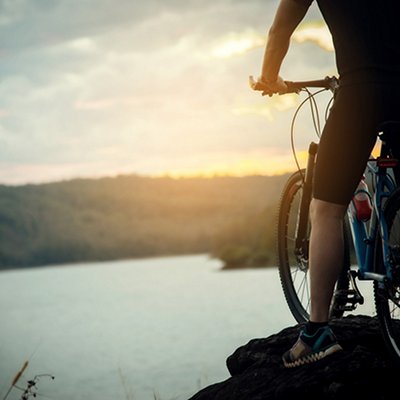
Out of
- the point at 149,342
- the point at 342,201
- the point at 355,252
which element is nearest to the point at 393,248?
the point at 342,201

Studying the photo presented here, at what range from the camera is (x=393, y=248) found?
3805 millimetres

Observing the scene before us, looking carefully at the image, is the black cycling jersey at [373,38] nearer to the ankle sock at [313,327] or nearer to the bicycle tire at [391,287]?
the bicycle tire at [391,287]

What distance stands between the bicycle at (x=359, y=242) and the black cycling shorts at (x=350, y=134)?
84 mm

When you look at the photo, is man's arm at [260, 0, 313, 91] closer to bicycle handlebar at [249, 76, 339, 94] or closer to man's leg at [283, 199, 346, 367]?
bicycle handlebar at [249, 76, 339, 94]

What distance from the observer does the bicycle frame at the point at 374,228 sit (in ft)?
12.6

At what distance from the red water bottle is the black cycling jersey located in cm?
91

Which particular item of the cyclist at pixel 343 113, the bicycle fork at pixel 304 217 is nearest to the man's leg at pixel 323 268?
the cyclist at pixel 343 113

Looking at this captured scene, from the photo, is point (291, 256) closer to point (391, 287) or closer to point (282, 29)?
point (391, 287)

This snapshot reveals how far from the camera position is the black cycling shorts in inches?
145

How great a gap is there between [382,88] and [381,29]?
0.27 metres

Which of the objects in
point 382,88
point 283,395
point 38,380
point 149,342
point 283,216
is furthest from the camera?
point 149,342

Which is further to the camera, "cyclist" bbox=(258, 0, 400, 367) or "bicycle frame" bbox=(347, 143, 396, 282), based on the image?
"bicycle frame" bbox=(347, 143, 396, 282)

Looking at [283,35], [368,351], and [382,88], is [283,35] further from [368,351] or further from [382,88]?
[368,351]

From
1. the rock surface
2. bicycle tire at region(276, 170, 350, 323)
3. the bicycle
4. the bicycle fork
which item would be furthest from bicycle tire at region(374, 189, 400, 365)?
bicycle tire at region(276, 170, 350, 323)
